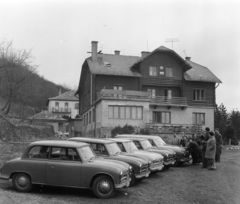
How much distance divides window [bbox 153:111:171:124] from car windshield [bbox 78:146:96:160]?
31.9 metres

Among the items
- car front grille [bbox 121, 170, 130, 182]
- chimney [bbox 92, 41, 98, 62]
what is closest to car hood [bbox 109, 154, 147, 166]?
car front grille [bbox 121, 170, 130, 182]

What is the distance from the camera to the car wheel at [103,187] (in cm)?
965

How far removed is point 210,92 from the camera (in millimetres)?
45531

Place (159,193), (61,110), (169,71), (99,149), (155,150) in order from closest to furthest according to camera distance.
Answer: (159,193)
(99,149)
(155,150)
(169,71)
(61,110)

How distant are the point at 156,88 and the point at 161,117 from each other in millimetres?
3683

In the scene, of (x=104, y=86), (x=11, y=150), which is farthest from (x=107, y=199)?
(x=104, y=86)

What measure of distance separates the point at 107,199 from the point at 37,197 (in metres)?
1.81

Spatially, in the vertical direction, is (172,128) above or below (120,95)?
below

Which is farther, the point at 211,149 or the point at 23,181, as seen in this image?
the point at 211,149

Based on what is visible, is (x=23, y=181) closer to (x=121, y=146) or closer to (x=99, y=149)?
(x=99, y=149)

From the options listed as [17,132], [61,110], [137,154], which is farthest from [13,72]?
[61,110]

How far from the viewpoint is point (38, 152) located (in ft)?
34.1

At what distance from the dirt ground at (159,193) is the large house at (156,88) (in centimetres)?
2429

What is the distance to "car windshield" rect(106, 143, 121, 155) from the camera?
471 inches
